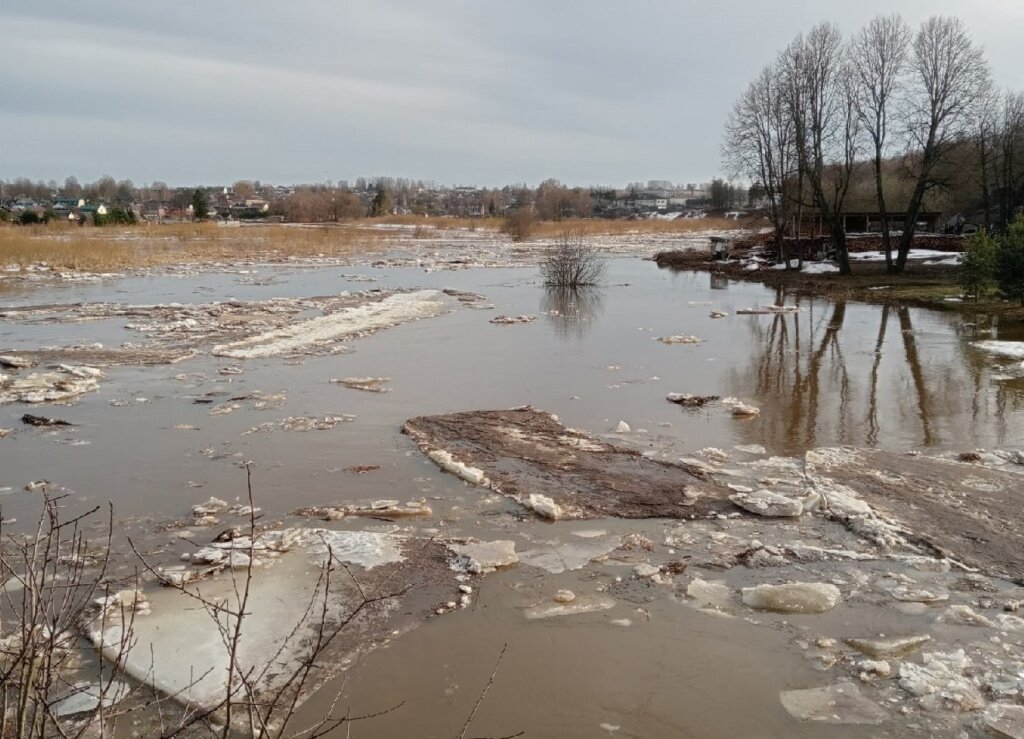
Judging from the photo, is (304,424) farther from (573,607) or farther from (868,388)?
(868,388)

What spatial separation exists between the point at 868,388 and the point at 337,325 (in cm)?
1276

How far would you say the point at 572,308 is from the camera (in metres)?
25.6

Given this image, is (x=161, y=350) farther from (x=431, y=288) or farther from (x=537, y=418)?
(x=431, y=288)

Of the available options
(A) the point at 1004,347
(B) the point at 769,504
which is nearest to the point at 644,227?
(A) the point at 1004,347

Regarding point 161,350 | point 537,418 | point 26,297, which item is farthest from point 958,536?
point 26,297

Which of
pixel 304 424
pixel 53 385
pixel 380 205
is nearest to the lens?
pixel 304 424

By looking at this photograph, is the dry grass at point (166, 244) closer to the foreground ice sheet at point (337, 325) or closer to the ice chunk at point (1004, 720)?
the foreground ice sheet at point (337, 325)

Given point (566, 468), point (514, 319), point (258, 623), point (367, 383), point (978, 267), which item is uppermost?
point (978, 267)

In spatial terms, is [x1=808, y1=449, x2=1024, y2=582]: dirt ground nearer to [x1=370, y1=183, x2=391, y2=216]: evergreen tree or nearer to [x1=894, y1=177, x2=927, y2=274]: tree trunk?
[x1=894, y1=177, x2=927, y2=274]: tree trunk

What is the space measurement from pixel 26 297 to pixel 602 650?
89.7 ft

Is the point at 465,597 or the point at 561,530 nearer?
the point at 465,597

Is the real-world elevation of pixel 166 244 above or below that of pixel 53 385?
above

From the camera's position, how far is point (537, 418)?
1135 centimetres

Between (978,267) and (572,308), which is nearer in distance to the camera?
(978,267)
